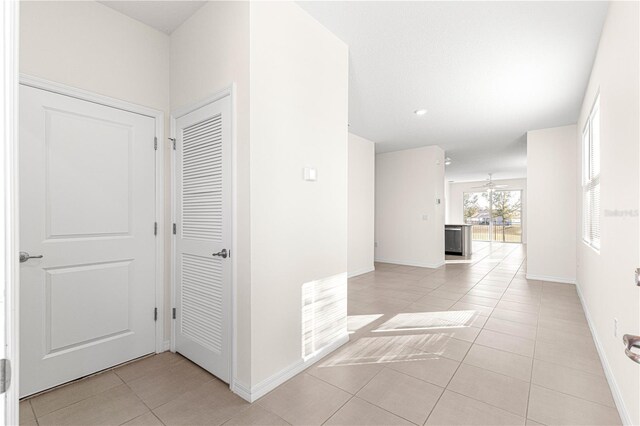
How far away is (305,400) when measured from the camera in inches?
78.0

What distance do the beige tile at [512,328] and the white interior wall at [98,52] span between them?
3.24 metres

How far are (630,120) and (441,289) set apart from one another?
3611mm

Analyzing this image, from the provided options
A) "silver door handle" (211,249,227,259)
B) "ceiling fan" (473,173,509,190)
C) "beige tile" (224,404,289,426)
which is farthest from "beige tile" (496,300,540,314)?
"ceiling fan" (473,173,509,190)

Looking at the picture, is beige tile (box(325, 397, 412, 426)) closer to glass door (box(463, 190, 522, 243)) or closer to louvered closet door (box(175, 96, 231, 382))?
louvered closet door (box(175, 96, 231, 382))

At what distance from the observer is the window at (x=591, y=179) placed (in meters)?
3.07

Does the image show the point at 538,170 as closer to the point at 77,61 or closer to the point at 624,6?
the point at 624,6

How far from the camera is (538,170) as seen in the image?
5.43 metres

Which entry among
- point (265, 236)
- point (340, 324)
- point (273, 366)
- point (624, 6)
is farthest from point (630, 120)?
point (273, 366)

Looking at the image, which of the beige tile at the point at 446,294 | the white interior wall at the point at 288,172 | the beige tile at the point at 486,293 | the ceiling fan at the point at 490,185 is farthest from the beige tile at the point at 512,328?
the ceiling fan at the point at 490,185

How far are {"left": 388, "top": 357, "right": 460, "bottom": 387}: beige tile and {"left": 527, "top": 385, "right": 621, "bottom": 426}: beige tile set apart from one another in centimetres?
52

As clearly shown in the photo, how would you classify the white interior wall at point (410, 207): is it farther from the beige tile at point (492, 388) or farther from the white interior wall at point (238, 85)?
the white interior wall at point (238, 85)

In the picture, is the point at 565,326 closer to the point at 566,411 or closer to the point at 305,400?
the point at 566,411

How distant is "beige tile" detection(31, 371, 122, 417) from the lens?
6.24 ft

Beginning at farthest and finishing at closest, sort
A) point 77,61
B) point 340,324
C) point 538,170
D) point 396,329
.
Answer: point 538,170 < point 396,329 < point 340,324 < point 77,61
